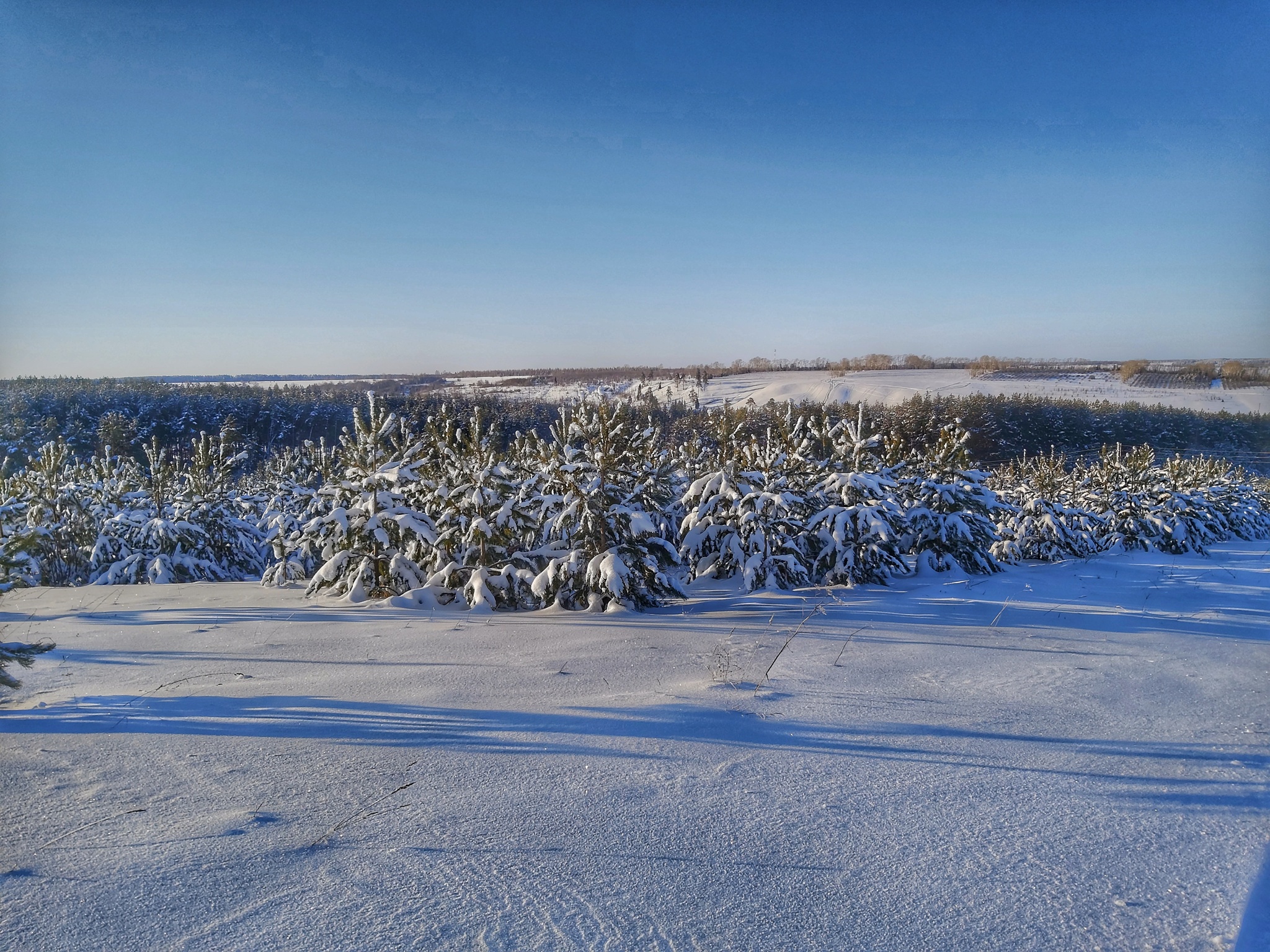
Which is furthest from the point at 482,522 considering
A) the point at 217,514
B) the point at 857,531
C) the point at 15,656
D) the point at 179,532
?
the point at 217,514

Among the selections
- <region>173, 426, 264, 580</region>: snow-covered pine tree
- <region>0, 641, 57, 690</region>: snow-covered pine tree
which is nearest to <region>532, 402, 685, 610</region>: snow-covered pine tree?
<region>0, 641, 57, 690</region>: snow-covered pine tree

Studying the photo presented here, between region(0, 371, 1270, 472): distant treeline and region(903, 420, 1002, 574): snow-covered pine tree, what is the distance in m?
1.30

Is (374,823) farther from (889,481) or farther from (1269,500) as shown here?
(1269,500)

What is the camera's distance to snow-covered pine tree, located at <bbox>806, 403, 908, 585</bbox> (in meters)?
10.2

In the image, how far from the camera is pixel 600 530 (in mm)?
8914

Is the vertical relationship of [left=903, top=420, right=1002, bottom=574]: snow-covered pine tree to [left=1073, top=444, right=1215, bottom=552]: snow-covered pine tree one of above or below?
above

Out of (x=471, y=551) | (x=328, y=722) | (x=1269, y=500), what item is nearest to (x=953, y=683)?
(x=328, y=722)

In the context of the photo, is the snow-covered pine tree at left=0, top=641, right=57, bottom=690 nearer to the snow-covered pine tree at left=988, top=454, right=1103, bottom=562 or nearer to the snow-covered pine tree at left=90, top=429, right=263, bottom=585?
the snow-covered pine tree at left=90, top=429, right=263, bottom=585

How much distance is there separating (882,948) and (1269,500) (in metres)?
33.4

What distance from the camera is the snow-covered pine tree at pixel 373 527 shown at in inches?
364

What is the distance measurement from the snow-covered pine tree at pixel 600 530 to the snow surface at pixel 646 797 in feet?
8.79

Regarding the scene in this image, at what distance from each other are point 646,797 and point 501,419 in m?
58.3

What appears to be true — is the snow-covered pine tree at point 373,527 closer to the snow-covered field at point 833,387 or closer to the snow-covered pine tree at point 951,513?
the snow-covered pine tree at point 951,513

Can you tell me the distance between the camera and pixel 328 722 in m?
3.84
